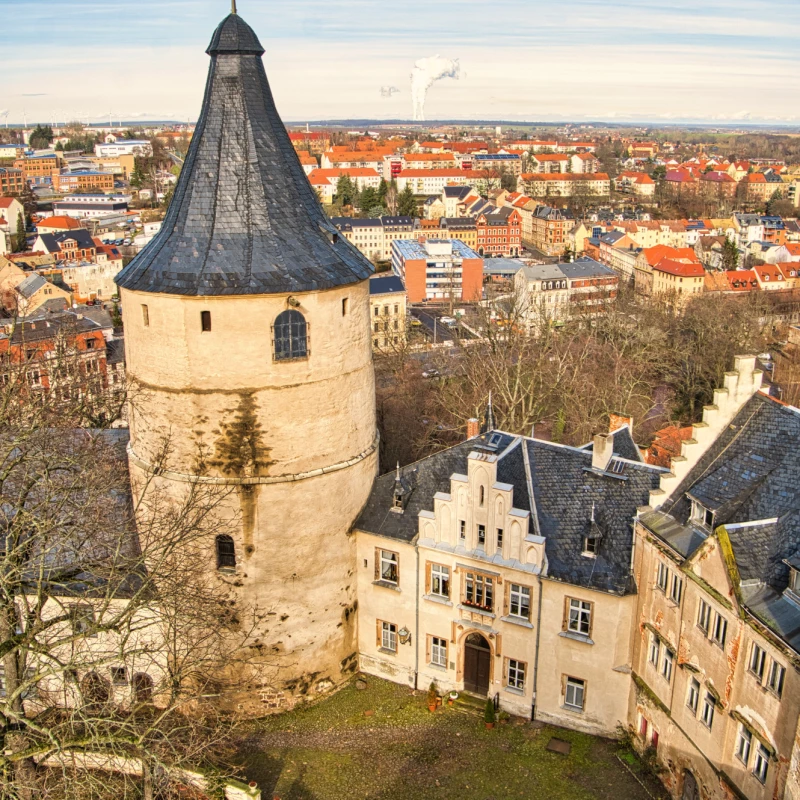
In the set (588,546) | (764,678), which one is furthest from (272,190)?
(764,678)

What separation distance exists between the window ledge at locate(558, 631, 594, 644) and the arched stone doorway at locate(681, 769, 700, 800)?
4483 millimetres

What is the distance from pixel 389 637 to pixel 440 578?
11.9 feet

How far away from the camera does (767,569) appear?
70.5ft

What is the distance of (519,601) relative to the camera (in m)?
27.6

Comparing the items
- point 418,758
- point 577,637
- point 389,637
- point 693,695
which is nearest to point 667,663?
point 693,695

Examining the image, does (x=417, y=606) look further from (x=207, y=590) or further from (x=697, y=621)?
(x=697, y=621)

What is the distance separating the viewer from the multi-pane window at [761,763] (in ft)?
68.2

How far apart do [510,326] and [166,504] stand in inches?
1744

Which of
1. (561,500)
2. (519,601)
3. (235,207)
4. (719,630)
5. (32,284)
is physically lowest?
(32,284)

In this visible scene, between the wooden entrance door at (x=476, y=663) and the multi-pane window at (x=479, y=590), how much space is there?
1.31m

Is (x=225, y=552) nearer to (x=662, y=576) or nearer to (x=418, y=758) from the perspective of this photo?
(x=418, y=758)

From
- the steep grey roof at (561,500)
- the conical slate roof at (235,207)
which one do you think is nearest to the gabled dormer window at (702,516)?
the steep grey roof at (561,500)

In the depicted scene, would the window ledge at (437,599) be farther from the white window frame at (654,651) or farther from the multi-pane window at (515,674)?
the white window frame at (654,651)

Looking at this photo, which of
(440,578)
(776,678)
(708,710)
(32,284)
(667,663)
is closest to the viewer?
(776,678)
